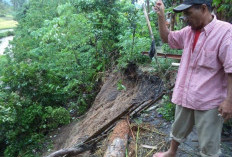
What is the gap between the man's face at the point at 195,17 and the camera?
5.24ft

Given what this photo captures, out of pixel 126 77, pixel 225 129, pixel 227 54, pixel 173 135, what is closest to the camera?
pixel 227 54

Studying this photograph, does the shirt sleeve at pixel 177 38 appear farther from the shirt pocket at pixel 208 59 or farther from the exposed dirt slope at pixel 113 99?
the exposed dirt slope at pixel 113 99

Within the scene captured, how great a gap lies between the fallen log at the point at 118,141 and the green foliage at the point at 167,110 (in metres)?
0.81

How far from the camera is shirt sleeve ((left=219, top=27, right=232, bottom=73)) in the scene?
1.47 m

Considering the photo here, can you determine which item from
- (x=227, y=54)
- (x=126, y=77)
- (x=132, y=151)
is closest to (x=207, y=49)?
(x=227, y=54)

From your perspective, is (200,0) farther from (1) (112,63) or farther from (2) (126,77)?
(1) (112,63)

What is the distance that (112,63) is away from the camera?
6.96 meters

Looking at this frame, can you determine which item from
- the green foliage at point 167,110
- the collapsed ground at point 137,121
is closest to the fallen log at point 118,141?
the collapsed ground at point 137,121

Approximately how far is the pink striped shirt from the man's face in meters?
0.06

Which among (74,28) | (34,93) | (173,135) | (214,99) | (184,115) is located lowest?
(34,93)

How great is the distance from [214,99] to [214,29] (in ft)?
1.96

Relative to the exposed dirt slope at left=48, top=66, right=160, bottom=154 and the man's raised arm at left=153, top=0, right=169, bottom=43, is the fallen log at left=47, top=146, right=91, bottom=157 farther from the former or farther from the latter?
the man's raised arm at left=153, top=0, right=169, bottom=43

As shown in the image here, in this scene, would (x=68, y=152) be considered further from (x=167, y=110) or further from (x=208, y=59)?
(x=208, y=59)

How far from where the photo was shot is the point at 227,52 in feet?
4.85
